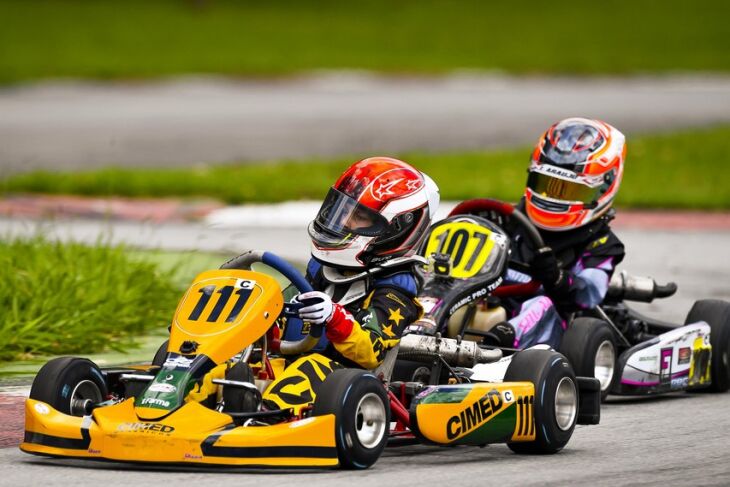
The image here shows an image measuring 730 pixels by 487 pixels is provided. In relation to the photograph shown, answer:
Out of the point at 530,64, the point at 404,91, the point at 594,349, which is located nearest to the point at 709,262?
the point at 594,349

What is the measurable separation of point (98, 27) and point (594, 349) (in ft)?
114

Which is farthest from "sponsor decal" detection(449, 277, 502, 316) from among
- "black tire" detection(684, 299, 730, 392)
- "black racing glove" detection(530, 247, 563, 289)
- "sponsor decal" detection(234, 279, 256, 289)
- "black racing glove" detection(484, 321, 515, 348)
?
"sponsor decal" detection(234, 279, 256, 289)

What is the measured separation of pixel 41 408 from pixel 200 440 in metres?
0.75

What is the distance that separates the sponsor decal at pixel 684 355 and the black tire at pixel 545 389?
182cm

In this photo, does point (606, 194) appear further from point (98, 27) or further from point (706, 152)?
point (98, 27)

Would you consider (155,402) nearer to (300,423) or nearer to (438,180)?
(300,423)

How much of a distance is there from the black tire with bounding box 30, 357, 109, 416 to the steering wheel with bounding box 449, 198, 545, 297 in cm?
263

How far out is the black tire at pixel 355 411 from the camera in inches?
228

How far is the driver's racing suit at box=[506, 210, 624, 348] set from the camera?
7.99 m

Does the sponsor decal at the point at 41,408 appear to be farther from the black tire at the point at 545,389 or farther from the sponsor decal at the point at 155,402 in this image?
the black tire at the point at 545,389

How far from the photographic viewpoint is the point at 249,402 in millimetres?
5949

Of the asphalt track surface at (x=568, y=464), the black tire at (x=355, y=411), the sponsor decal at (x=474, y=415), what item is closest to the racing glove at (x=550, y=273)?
the asphalt track surface at (x=568, y=464)

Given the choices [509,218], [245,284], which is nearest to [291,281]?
[245,284]

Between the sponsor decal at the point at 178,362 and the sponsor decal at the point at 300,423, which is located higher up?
the sponsor decal at the point at 178,362
